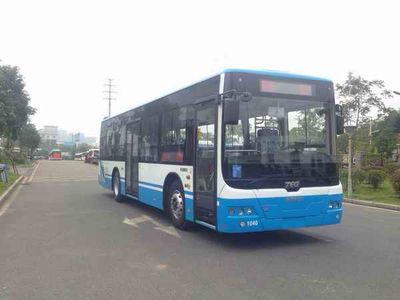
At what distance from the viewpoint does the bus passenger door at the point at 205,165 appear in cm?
821

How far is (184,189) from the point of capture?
9336 millimetres

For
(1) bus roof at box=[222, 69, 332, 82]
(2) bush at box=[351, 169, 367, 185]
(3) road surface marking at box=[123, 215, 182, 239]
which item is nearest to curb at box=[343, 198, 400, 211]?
(2) bush at box=[351, 169, 367, 185]

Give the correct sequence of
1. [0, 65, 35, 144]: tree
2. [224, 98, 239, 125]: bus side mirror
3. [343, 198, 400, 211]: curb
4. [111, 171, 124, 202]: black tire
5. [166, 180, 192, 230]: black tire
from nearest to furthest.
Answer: [224, 98, 239, 125]: bus side mirror, [166, 180, 192, 230]: black tire, [343, 198, 400, 211]: curb, [111, 171, 124, 202]: black tire, [0, 65, 35, 144]: tree

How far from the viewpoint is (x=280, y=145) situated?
8.20 meters

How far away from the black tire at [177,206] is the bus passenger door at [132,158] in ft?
9.51

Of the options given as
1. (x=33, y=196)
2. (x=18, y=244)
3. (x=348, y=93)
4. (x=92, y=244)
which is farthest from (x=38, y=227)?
(x=348, y=93)

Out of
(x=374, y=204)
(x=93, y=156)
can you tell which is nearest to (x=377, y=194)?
(x=374, y=204)

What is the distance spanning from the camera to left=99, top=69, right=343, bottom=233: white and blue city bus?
7.90 metres

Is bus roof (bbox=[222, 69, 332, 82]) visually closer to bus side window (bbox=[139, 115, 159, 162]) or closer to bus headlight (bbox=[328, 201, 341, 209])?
bus headlight (bbox=[328, 201, 341, 209])

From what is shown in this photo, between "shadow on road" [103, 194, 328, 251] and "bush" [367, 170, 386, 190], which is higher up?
"bush" [367, 170, 386, 190]

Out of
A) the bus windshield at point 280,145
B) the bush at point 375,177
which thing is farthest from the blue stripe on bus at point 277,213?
the bush at point 375,177

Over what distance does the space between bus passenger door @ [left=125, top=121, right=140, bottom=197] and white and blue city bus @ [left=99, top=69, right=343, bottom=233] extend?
3.41m

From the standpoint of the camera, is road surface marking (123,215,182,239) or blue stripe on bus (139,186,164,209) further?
blue stripe on bus (139,186,164,209)

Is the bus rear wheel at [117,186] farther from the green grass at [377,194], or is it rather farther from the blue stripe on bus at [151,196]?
the green grass at [377,194]
